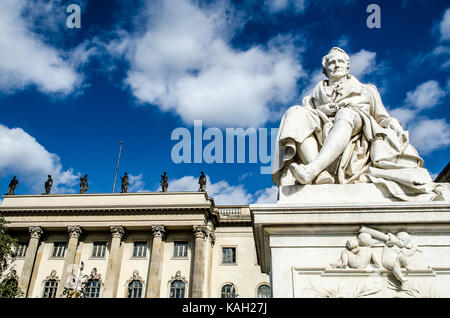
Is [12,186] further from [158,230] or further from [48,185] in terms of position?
[158,230]

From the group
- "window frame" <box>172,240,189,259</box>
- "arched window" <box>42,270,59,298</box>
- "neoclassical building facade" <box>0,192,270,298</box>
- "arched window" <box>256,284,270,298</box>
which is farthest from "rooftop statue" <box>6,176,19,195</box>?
"arched window" <box>256,284,270,298</box>

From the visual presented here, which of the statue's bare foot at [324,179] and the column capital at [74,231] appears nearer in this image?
the statue's bare foot at [324,179]

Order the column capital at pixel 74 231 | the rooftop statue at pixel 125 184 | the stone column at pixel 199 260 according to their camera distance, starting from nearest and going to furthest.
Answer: the stone column at pixel 199 260, the column capital at pixel 74 231, the rooftop statue at pixel 125 184

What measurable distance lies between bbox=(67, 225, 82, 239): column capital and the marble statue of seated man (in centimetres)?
3594

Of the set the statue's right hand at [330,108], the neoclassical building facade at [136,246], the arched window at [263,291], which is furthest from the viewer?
the neoclassical building facade at [136,246]

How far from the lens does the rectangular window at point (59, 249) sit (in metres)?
36.3

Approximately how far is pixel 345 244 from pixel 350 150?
0.91 metres

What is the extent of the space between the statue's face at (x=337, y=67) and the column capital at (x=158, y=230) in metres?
32.2

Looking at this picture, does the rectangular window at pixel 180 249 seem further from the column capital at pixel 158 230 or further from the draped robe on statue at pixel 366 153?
the draped robe on statue at pixel 366 153

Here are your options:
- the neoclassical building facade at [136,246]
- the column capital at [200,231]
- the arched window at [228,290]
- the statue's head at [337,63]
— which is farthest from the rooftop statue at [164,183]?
the statue's head at [337,63]

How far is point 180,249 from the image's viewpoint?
35500 millimetres

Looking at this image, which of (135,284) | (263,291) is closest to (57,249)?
(135,284)

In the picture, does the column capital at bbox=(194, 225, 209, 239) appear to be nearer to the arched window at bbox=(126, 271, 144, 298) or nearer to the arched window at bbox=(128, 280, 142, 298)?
the arched window at bbox=(126, 271, 144, 298)
